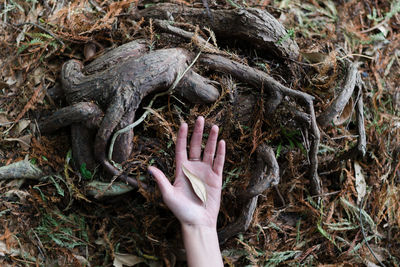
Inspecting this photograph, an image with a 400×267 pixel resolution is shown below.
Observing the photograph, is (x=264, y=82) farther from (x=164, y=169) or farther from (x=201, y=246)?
(x=201, y=246)

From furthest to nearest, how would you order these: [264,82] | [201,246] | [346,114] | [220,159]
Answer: [346,114] < [264,82] < [220,159] < [201,246]

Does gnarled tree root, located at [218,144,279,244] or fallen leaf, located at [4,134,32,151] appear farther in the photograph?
fallen leaf, located at [4,134,32,151]

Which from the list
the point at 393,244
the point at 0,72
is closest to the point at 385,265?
the point at 393,244

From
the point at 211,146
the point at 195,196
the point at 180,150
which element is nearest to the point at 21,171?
the point at 180,150

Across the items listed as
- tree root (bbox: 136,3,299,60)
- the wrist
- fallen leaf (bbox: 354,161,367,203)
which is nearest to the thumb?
the wrist

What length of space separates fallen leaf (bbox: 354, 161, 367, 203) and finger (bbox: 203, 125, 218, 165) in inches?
52.9

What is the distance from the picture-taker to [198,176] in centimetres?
220

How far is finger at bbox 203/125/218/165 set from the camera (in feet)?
7.05

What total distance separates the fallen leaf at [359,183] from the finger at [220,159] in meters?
1.29

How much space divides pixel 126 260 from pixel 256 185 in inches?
43.0

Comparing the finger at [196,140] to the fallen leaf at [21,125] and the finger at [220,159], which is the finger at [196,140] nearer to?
the finger at [220,159]

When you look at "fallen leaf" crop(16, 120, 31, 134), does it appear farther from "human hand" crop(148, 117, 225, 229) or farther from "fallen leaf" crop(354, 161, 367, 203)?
"fallen leaf" crop(354, 161, 367, 203)

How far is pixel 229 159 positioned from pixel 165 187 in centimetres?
56

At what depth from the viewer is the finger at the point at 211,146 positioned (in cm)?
215
